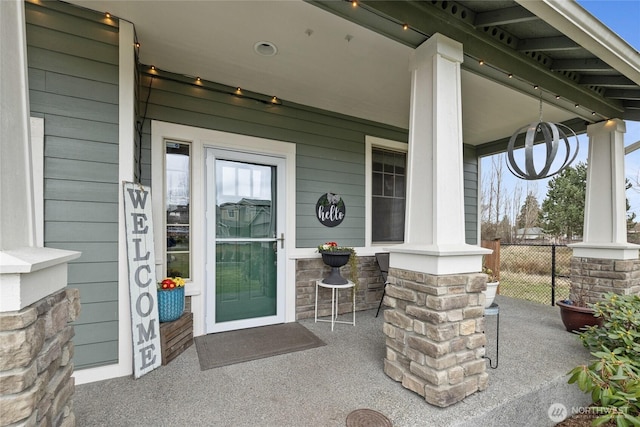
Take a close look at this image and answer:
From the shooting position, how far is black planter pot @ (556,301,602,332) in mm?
2940

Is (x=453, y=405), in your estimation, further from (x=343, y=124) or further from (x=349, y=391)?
(x=343, y=124)

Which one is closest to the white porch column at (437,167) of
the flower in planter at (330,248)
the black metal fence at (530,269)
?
the flower in planter at (330,248)

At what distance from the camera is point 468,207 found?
5.11 meters

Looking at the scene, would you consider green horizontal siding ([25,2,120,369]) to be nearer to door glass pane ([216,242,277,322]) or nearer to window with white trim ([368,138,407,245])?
door glass pane ([216,242,277,322])

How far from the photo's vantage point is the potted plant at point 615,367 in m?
1.67

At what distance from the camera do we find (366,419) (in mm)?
1699

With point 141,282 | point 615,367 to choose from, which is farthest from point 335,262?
point 615,367

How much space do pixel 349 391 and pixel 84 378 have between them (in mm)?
1915

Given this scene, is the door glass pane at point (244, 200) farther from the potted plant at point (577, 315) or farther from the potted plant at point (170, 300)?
the potted plant at point (577, 315)

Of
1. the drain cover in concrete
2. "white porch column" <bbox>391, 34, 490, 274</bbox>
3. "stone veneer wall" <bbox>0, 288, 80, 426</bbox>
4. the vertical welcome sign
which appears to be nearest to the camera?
"stone veneer wall" <bbox>0, 288, 80, 426</bbox>

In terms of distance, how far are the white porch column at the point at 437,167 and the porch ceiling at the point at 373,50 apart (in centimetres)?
23

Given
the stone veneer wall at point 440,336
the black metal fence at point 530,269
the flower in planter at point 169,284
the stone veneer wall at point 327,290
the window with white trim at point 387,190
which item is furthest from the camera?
the black metal fence at point 530,269

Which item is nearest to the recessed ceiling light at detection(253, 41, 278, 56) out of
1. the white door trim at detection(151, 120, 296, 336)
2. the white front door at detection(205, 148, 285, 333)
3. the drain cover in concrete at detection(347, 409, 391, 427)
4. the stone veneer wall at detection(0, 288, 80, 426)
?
the white door trim at detection(151, 120, 296, 336)

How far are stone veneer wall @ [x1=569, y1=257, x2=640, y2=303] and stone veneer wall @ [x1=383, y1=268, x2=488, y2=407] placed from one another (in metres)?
2.29
